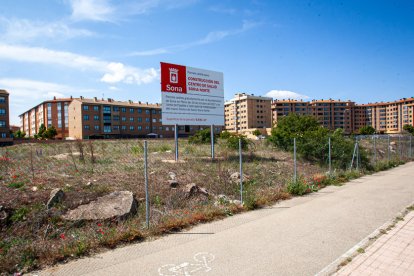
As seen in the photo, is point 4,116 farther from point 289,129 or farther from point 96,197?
point 96,197

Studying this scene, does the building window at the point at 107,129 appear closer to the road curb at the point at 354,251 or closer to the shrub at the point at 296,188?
the shrub at the point at 296,188

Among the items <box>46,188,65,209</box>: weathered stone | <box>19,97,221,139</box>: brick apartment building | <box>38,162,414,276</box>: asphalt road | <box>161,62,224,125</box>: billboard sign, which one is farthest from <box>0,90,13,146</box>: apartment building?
<box>38,162,414,276</box>: asphalt road

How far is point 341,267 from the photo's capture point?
4.29 metres

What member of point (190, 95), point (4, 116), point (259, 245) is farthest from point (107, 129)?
point (259, 245)

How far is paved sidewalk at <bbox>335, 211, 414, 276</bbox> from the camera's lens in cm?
411

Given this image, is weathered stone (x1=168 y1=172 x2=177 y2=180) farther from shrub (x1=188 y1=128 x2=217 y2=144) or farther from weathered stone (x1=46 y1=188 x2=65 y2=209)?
shrub (x1=188 y1=128 x2=217 y2=144)

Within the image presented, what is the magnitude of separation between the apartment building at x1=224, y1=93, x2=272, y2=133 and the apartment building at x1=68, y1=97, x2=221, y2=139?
39519 mm

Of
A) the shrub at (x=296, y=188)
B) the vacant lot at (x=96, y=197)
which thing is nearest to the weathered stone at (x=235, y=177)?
the vacant lot at (x=96, y=197)

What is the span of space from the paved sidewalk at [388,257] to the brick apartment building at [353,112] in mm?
129843

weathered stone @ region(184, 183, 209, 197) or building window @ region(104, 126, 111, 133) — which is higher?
building window @ region(104, 126, 111, 133)

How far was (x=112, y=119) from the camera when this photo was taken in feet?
278

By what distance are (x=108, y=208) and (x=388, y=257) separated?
211 inches

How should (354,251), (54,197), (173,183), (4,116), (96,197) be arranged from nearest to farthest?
1. (354,251)
2. (54,197)
3. (96,197)
4. (173,183)
5. (4,116)

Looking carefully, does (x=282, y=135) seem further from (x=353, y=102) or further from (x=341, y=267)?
(x=353, y=102)
